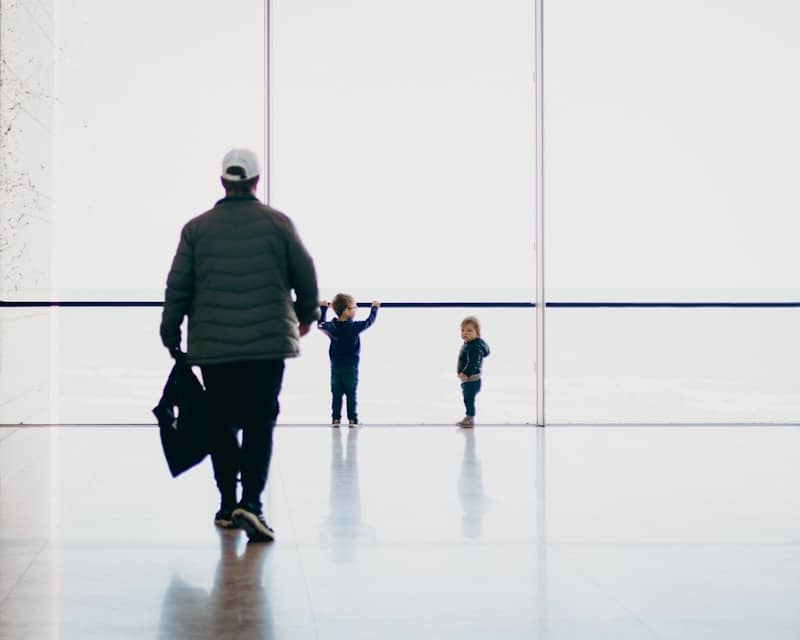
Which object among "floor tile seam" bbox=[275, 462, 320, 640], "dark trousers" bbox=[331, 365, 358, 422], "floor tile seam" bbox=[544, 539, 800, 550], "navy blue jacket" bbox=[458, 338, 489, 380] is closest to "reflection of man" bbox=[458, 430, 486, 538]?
"floor tile seam" bbox=[544, 539, 800, 550]

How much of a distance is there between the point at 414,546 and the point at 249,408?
0.62 m

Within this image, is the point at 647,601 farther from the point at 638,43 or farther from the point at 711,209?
the point at 711,209

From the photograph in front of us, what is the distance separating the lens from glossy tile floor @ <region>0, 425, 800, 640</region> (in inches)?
104

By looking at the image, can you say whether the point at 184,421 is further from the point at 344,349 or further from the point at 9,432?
the point at 344,349

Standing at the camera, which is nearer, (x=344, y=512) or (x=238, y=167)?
(x=238, y=167)

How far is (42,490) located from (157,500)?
1.55ft

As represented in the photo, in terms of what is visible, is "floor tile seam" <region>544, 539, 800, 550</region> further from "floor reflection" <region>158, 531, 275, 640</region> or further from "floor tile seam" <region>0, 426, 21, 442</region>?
"floor tile seam" <region>0, 426, 21, 442</region>

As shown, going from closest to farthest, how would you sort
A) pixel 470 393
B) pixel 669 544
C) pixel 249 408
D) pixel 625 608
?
1. pixel 625 608
2. pixel 669 544
3. pixel 249 408
4. pixel 470 393

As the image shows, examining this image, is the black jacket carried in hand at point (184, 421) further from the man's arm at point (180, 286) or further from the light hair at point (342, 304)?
the light hair at point (342, 304)

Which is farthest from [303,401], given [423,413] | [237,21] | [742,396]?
[237,21]

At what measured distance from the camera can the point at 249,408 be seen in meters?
3.61

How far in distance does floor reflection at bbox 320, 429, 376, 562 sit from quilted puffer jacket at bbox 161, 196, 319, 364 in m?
0.54

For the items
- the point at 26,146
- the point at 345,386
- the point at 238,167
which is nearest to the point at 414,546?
the point at 238,167

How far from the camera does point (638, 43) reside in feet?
84.3
